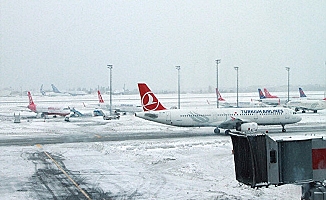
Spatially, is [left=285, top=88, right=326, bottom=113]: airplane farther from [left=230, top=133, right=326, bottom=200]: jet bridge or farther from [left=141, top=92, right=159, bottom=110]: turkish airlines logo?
[left=230, top=133, right=326, bottom=200]: jet bridge

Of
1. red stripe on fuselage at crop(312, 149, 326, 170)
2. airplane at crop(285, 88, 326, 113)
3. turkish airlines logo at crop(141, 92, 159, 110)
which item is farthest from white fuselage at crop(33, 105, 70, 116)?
red stripe on fuselage at crop(312, 149, 326, 170)

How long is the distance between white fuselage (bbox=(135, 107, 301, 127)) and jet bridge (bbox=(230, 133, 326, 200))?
113ft

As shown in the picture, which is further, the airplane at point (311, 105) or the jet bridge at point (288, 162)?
the airplane at point (311, 105)

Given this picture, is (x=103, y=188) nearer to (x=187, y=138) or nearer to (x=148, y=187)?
(x=148, y=187)

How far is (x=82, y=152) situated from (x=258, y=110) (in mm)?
22745

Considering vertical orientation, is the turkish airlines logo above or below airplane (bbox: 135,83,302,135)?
above

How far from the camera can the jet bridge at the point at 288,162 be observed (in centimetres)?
1135

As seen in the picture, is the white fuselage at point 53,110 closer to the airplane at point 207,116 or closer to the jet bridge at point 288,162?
the airplane at point 207,116

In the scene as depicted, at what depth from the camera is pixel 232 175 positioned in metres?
25.1

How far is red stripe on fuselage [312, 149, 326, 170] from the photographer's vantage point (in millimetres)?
11727

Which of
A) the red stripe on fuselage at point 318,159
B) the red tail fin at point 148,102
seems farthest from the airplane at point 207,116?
the red stripe on fuselage at point 318,159

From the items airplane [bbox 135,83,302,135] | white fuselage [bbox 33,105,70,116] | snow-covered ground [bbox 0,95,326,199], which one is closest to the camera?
snow-covered ground [bbox 0,95,326,199]

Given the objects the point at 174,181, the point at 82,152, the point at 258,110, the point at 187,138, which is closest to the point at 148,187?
the point at 174,181

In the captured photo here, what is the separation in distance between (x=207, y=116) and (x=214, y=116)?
840 mm
